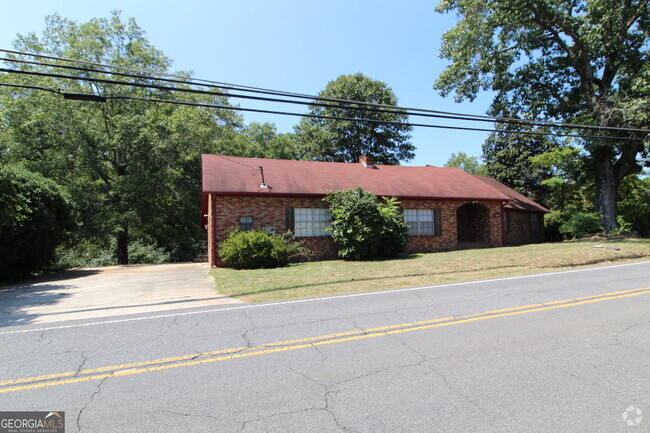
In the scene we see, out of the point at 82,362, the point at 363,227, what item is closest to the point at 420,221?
the point at 363,227

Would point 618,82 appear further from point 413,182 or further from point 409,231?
point 409,231

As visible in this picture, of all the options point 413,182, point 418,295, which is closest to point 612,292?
point 418,295

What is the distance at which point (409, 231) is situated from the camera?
1861 cm

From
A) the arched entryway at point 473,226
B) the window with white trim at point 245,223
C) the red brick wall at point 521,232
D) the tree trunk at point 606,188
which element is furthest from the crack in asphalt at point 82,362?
the tree trunk at point 606,188

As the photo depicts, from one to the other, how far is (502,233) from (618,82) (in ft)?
36.8

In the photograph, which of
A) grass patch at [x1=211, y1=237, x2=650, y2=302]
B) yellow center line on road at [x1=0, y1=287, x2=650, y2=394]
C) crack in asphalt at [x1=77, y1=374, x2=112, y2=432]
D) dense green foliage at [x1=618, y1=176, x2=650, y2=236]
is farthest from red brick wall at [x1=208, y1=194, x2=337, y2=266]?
dense green foliage at [x1=618, y1=176, x2=650, y2=236]

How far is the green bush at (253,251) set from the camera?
46.8 feet

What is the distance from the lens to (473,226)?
72.5 ft

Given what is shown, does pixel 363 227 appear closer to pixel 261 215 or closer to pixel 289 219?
pixel 289 219

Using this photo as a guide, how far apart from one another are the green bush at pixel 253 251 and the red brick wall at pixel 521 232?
15397 millimetres

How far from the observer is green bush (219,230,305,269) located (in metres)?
14.3

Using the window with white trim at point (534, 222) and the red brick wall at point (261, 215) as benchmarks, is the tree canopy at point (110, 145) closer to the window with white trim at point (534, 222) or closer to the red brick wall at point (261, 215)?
the red brick wall at point (261, 215)

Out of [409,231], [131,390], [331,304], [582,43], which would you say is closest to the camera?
[131,390]

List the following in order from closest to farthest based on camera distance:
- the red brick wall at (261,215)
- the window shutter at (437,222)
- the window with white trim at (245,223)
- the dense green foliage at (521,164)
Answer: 1. the red brick wall at (261,215)
2. the window with white trim at (245,223)
3. the window shutter at (437,222)
4. the dense green foliage at (521,164)
